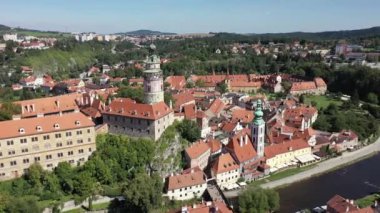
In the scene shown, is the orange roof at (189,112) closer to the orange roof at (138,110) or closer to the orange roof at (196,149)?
the orange roof at (138,110)

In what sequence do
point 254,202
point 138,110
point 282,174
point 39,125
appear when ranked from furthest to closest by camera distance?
1. point 282,174
2. point 138,110
3. point 39,125
4. point 254,202

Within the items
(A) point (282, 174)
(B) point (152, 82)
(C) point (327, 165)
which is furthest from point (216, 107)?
(C) point (327, 165)

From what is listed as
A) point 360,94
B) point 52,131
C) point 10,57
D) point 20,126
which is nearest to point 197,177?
point 52,131

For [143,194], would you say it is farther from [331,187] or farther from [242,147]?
[331,187]

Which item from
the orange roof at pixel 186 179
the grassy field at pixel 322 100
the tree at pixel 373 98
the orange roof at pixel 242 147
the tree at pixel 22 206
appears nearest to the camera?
the tree at pixel 22 206

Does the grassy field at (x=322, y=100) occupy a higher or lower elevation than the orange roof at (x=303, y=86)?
lower

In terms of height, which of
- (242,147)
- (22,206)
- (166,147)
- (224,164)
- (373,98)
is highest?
(166,147)

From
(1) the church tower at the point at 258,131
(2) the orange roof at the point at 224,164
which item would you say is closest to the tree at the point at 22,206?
(2) the orange roof at the point at 224,164

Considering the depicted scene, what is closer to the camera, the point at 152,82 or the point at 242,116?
the point at 152,82
